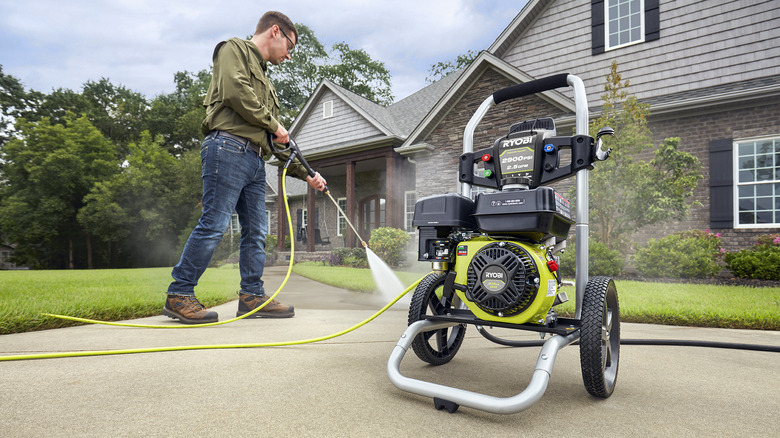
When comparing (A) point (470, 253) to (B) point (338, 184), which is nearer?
(A) point (470, 253)

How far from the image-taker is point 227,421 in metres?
1.21

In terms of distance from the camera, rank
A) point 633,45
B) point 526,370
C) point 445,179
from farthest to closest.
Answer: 1. point 445,179
2. point 633,45
3. point 526,370

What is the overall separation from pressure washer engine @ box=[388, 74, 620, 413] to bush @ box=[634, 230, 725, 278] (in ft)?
17.5

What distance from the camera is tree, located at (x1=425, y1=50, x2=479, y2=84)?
20.5 m

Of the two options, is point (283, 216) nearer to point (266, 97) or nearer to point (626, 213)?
point (626, 213)

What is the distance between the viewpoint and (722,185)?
6844 millimetres

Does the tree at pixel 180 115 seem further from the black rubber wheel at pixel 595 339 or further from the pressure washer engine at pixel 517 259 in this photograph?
the black rubber wheel at pixel 595 339

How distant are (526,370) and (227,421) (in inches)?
49.5

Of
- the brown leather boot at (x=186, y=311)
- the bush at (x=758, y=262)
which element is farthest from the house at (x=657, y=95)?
the brown leather boot at (x=186, y=311)

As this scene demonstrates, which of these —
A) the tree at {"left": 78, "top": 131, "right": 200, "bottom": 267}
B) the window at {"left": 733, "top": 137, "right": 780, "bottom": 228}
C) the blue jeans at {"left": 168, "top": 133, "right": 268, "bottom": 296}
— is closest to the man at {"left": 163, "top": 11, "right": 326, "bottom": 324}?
the blue jeans at {"left": 168, "top": 133, "right": 268, "bottom": 296}

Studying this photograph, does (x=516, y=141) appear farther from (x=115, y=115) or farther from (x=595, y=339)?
(x=115, y=115)

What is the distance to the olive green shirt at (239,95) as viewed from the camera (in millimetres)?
2506

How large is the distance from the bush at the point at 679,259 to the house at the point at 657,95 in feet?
3.64

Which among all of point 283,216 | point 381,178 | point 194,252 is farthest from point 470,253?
point 283,216
